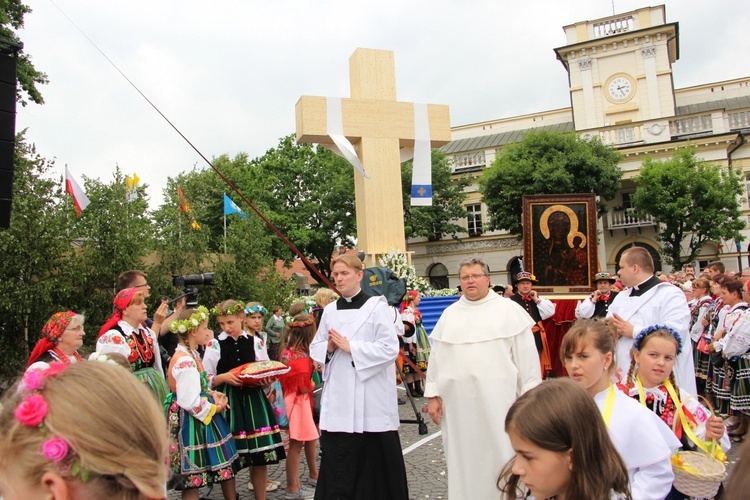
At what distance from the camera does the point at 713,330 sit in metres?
8.00

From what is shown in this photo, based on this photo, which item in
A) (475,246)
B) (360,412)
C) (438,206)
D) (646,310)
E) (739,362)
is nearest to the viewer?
(360,412)

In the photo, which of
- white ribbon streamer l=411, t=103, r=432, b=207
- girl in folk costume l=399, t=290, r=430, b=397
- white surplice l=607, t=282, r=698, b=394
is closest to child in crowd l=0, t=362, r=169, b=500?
white surplice l=607, t=282, r=698, b=394

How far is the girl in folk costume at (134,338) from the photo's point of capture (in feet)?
15.3

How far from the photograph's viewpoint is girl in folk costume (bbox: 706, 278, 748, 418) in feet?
22.6

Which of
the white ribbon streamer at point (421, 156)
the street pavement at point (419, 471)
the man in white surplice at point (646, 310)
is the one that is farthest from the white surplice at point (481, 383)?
the white ribbon streamer at point (421, 156)

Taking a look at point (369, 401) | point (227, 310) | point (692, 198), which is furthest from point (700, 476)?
point (692, 198)

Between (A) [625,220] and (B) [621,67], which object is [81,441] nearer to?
(A) [625,220]

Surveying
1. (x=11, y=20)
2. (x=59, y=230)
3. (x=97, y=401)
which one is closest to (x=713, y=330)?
(x=97, y=401)

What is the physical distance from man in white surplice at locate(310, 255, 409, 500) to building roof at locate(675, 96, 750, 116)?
3711 cm

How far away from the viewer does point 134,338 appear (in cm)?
479

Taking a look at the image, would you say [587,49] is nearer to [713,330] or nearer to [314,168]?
[314,168]

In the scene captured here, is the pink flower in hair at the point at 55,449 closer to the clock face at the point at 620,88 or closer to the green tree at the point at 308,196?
the green tree at the point at 308,196

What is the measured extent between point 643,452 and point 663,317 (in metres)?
3.00

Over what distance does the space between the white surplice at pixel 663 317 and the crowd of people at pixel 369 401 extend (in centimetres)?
2
